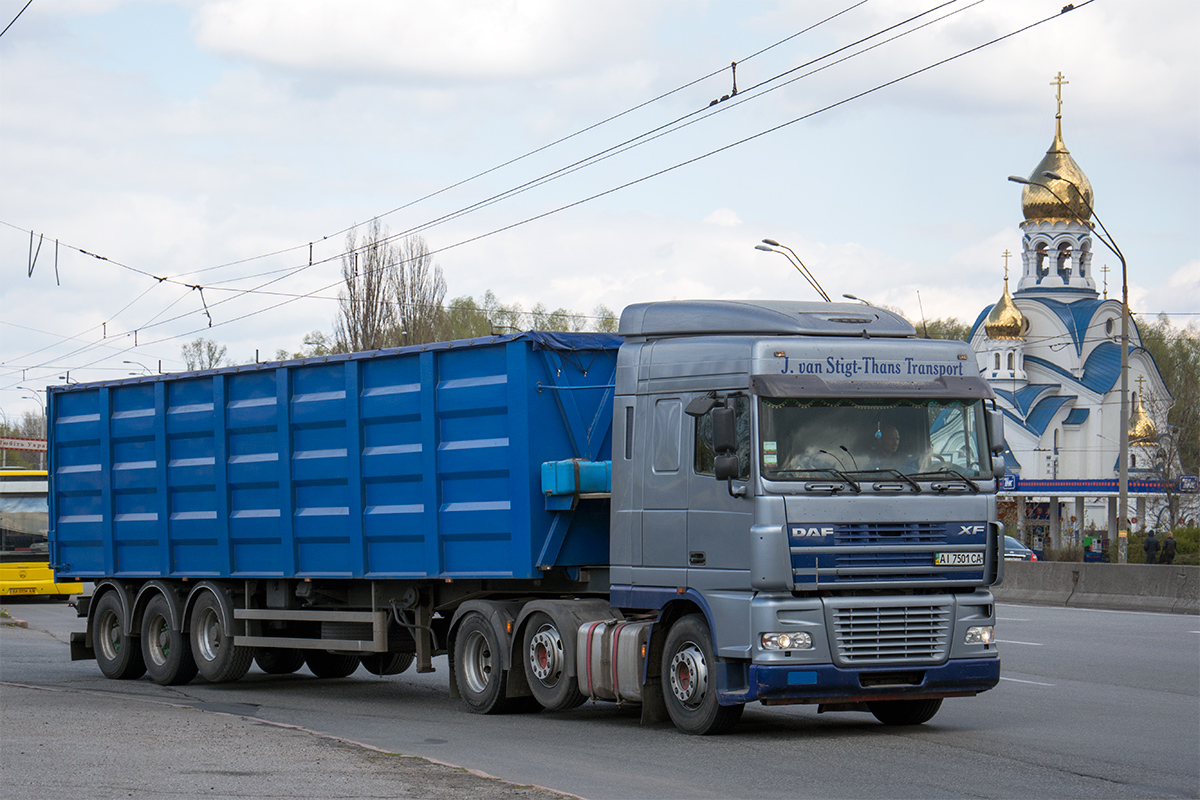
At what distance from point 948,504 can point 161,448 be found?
9347 mm

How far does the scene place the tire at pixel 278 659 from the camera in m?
16.9

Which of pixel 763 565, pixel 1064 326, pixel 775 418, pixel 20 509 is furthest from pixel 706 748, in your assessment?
pixel 1064 326

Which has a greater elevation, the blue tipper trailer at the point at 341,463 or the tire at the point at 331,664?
the blue tipper trailer at the point at 341,463

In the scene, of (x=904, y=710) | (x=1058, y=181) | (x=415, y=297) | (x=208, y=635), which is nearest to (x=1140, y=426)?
(x=1058, y=181)

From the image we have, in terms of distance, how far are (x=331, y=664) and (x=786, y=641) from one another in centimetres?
814

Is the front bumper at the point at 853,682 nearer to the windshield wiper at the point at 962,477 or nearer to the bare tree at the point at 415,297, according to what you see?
the windshield wiper at the point at 962,477

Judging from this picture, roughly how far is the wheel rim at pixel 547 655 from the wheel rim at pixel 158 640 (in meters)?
6.17

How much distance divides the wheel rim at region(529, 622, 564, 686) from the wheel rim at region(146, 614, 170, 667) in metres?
6.17

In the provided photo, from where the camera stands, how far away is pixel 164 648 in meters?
17.1

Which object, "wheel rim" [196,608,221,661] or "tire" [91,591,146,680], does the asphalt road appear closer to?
"wheel rim" [196,608,221,661]

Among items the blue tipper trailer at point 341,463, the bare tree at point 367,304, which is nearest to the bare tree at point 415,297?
the bare tree at point 367,304

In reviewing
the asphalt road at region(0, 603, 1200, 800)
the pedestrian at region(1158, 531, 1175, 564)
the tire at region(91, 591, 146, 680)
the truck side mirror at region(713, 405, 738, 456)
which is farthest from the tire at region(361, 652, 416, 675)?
the pedestrian at region(1158, 531, 1175, 564)

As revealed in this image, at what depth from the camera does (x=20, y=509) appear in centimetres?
3600

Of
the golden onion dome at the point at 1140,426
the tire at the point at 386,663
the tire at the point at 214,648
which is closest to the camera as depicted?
the tire at the point at 214,648
